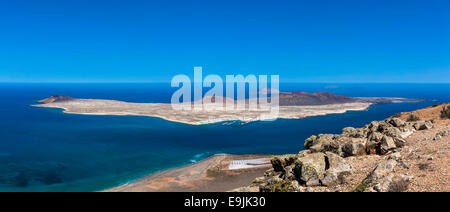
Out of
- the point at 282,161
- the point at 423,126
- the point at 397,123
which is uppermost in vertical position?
the point at 397,123

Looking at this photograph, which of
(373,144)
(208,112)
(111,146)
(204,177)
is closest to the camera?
(373,144)

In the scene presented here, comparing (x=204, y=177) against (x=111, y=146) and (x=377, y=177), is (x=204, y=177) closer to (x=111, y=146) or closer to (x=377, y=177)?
(x=377, y=177)

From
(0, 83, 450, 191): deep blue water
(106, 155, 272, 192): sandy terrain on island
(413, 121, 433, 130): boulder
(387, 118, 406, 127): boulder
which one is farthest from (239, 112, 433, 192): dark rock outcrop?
(0, 83, 450, 191): deep blue water

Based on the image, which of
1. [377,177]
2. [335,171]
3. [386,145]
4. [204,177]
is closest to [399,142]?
[386,145]

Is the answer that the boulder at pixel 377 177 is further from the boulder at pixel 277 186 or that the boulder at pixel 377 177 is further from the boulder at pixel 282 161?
the boulder at pixel 282 161

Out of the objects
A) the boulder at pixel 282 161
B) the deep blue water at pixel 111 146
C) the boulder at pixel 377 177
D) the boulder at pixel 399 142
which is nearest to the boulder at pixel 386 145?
the boulder at pixel 399 142

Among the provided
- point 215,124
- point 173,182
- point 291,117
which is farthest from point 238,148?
point 291,117
